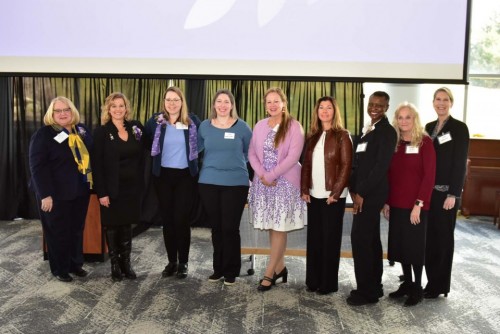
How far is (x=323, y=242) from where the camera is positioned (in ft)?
10.6

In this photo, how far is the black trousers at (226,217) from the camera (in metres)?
3.39

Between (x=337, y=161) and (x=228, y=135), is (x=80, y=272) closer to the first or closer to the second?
(x=228, y=135)

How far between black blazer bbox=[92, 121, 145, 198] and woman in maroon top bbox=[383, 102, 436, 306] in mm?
1804

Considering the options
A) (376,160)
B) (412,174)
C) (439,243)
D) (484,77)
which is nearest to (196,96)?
(376,160)

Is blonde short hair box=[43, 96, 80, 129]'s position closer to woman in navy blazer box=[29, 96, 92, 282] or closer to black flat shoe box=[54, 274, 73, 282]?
woman in navy blazer box=[29, 96, 92, 282]

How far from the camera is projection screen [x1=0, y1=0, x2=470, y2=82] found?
429 centimetres

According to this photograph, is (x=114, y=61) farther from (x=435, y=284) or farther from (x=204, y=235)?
(x=435, y=284)

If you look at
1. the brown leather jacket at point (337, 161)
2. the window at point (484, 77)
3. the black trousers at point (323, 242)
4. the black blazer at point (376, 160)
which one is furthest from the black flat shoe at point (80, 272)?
the window at point (484, 77)

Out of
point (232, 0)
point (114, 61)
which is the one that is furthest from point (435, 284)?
point (114, 61)

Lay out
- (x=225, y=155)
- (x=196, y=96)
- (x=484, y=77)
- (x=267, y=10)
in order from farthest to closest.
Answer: (x=484, y=77) → (x=196, y=96) → (x=267, y=10) → (x=225, y=155)

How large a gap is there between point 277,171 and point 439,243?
1190mm

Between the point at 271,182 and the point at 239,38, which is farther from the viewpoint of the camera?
the point at 239,38

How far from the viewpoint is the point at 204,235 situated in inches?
202

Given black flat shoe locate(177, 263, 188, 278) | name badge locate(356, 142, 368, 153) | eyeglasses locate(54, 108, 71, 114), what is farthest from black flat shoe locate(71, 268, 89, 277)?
name badge locate(356, 142, 368, 153)
